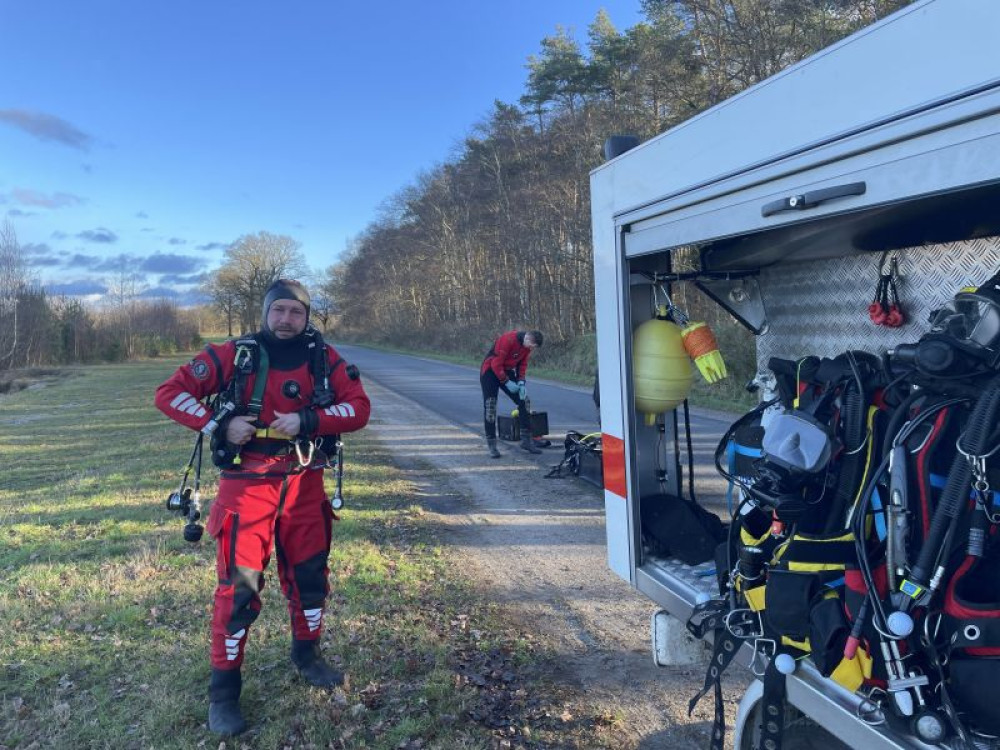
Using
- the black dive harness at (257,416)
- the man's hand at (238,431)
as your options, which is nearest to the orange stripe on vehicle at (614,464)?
the black dive harness at (257,416)

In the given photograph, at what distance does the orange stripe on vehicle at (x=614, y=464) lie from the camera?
313 cm

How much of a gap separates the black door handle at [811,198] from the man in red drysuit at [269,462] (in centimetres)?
231

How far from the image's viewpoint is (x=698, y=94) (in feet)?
61.8

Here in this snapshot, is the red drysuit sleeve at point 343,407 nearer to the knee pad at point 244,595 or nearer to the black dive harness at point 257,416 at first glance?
the black dive harness at point 257,416

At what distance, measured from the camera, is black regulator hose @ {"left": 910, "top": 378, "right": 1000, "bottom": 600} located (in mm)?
1651

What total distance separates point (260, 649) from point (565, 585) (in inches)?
82.8

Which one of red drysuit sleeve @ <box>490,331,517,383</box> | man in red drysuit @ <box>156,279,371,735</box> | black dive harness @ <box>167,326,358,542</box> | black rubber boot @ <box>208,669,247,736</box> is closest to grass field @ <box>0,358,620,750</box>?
black rubber boot @ <box>208,669,247,736</box>

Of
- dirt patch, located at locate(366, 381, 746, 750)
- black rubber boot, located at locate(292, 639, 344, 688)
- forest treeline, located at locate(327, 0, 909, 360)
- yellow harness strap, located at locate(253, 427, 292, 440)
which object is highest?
forest treeline, located at locate(327, 0, 909, 360)

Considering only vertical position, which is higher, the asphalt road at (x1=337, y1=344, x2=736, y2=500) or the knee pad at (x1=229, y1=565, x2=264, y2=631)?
the knee pad at (x1=229, y1=565, x2=264, y2=631)

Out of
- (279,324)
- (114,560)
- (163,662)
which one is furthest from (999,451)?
(114,560)

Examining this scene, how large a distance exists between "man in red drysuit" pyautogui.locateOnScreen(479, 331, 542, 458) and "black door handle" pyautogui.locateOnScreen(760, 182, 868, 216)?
7.51 m

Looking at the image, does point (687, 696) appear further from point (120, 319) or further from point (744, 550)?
point (120, 319)

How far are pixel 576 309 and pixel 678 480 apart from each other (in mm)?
26761

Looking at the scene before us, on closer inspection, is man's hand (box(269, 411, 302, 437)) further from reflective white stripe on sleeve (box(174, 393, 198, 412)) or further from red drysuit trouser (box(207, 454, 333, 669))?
reflective white stripe on sleeve (box(174, 393, 198, 412))
